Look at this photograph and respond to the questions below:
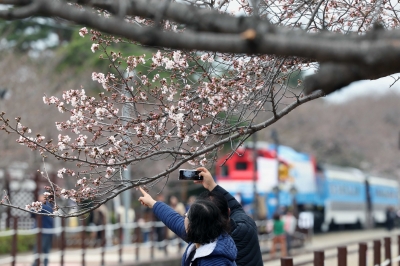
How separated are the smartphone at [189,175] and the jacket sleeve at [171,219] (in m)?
0.27

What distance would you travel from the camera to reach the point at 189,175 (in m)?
5.57

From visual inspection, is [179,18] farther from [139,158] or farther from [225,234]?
[139,158]

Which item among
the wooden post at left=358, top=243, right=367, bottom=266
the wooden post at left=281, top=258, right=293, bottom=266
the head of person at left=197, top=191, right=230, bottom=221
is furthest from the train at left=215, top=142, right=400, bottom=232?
the head of person at left=197, top=191, right=230, bottom=221

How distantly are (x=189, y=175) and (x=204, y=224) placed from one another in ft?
2.57

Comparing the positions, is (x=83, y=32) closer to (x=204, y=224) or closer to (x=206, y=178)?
(x=206, y=178)

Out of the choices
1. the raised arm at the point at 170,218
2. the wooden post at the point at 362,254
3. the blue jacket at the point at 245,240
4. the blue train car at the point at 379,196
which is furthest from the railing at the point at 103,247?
the blue train car at the point at 379,196

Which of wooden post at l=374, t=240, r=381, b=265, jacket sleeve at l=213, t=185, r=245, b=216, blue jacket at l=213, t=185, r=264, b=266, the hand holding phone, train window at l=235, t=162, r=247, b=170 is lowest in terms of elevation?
wooden post at l=374, t=240, r=381, b=265

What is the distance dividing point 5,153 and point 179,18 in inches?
927

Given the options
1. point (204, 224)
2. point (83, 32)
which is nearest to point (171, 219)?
point (204, 224)

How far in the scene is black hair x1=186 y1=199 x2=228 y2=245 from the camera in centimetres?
484

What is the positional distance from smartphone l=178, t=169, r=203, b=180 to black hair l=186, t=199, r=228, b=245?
2.23ft

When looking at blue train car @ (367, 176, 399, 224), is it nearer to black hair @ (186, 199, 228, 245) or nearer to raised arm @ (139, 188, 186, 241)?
raised arm @ (139, 188, 186, 241)

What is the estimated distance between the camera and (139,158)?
6488 mm

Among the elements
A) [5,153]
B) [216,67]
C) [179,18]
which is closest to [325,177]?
[5,153]
